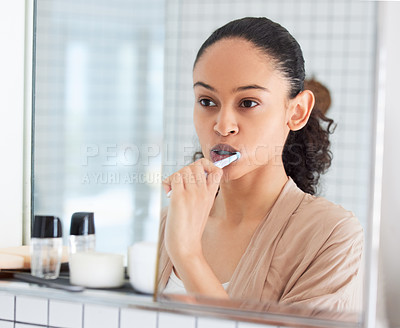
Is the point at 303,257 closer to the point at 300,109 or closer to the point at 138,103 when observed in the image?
the point at 300,109

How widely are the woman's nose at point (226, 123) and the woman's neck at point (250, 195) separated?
0.25ft

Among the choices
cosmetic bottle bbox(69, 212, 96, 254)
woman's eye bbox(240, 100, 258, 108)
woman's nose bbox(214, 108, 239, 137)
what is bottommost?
cosmetic bottle bbox(69, 212, 96, 254)

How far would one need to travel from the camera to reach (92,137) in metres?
1.02

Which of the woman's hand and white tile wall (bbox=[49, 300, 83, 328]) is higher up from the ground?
the woman's hand

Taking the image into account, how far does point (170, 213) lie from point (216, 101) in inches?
8.2

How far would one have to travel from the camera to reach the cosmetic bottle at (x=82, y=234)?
0.99 m

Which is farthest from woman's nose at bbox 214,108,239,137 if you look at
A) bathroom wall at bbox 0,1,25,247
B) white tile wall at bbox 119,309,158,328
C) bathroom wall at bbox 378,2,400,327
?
bathroom wall at bbox 0,1,25,247

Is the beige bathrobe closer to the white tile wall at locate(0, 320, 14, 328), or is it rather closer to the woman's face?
the woman's face

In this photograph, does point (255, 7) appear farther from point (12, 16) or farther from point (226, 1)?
point (12, 16)

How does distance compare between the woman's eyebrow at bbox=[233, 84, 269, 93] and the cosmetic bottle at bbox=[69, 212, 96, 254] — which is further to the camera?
the cosmetic bottle at bbox=[69, 212, 96, 254]

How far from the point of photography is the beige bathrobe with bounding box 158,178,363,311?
0.79 m

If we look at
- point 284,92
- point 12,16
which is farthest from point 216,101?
point 12,16

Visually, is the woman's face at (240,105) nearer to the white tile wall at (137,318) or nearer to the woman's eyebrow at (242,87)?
the woman's eyebrow at (242,87)

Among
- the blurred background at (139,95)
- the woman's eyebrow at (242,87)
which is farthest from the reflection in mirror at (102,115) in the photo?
the woman's eyebrow at (242,87)
